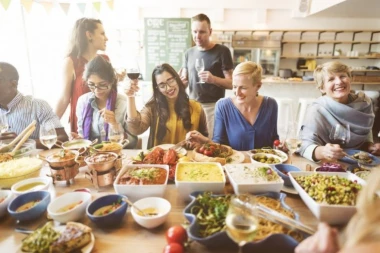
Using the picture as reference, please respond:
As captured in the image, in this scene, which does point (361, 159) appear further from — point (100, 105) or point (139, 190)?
point (100, 105)

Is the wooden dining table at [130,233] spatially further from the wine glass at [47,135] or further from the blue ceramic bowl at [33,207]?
the wine glass at [47,135]

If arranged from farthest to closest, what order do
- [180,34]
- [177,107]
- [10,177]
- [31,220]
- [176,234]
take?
[180,34] < [177,107] < [10,177] < [31,220] < [176,234]

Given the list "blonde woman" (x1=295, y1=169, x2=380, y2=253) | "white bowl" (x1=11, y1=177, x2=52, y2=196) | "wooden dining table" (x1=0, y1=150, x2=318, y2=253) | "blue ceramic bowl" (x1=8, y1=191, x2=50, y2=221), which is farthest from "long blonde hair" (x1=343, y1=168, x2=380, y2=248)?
"white bowl" (x1=11, y1=177, x2=52, y2=196)

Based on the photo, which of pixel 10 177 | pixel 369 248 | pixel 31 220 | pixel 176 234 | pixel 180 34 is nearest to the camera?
pixel 369 248

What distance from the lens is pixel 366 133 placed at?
2.27 m

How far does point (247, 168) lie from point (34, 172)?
131 cm

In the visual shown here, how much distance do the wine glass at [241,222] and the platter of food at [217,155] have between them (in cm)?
69

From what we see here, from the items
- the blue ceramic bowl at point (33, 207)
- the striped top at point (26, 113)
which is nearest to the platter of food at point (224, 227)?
the blue ceramic bowl at point (33, 207)

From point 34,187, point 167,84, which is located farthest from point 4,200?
point 167,84

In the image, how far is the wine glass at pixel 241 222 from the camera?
921mm

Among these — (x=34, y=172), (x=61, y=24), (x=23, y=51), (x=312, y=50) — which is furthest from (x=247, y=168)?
(x=312, y=50)

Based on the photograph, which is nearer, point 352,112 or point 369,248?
point 369,248

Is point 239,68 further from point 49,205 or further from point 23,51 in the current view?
point 23,51

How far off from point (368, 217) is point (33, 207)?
4.35 feet
